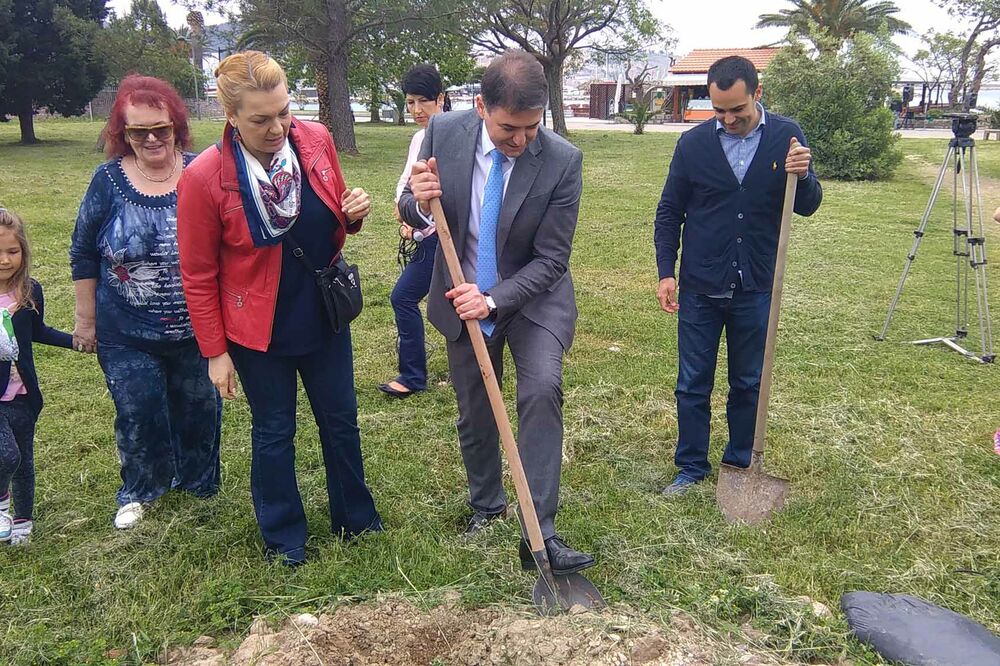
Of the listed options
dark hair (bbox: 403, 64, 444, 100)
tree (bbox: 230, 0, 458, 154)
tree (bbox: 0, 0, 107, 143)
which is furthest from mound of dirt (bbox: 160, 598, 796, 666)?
tree (bbox: 0, 0, 107, 143)

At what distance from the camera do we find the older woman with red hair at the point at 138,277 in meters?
3.35

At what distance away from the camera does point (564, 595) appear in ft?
9.86

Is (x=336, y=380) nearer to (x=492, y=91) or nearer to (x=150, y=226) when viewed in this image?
(x=150, y=226)

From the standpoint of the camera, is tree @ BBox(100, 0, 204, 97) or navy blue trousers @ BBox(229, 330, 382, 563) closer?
navy blue trousers @ BBox(229, 330, 382, 563)

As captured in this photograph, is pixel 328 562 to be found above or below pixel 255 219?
below

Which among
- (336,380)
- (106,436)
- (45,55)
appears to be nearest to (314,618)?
(336,380)

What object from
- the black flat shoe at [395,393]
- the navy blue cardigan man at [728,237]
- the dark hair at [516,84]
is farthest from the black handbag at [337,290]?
the black flat shoe at [395,393]

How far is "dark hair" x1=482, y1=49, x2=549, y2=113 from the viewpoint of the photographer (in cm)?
278

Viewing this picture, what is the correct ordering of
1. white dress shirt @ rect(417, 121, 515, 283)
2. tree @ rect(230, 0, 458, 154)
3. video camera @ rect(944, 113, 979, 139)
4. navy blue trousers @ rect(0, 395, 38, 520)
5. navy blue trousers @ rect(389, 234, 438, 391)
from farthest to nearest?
tree @ rect(230, 0, 458, 154), video camera @ rect(944, 113, 979, 139), navy blue trousers @ rect(389, 234, 438, 391), navy blue trousers @ rect(0, 395, 38, 520), white dress shirt @ rect(417, 121, 515, 283)

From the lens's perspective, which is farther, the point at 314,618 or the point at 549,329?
the point at 549,329

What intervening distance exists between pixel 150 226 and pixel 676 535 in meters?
2.61

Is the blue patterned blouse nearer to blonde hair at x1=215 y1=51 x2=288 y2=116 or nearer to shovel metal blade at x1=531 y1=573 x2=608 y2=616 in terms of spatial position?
blonde hair at x1=215 y1=51 x2=288 y2=116

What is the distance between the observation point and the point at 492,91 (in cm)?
284

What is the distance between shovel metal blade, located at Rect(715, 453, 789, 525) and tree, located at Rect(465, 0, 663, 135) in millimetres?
23863
